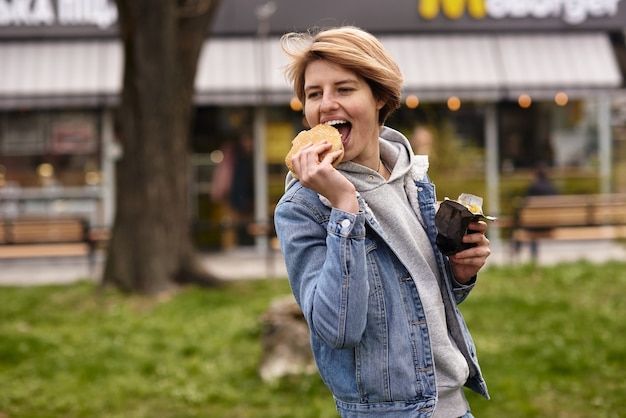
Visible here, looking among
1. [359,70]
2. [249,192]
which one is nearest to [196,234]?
[249,192]

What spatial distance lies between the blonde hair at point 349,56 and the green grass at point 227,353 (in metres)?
3.57

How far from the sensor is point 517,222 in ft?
41.0

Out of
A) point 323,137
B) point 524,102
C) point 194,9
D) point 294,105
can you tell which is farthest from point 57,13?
point 323,137

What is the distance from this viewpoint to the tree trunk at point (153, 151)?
32.7 feet

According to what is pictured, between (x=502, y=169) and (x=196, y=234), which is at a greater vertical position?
(x=502, y=169)

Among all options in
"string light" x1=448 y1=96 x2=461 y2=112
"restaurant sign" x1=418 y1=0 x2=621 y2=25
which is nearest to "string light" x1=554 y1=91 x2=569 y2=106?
"restaurant sign" x1=418 y1=0 x2=621 y2=25

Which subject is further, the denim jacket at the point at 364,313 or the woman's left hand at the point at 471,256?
the woman's left hand at the point at 471,256

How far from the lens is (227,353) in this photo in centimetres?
749

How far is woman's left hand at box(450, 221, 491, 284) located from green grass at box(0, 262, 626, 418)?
3.30 m

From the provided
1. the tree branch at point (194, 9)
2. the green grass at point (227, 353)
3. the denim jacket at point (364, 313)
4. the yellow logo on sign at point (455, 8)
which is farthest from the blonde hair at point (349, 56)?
the yellow logo on sign at point (455, 8)

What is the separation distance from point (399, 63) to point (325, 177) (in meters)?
12.9

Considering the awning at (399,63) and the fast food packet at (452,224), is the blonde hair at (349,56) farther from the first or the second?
the awning at (399,63)

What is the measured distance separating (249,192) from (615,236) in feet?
19.8

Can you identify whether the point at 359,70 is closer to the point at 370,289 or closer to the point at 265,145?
the point at 370,289
